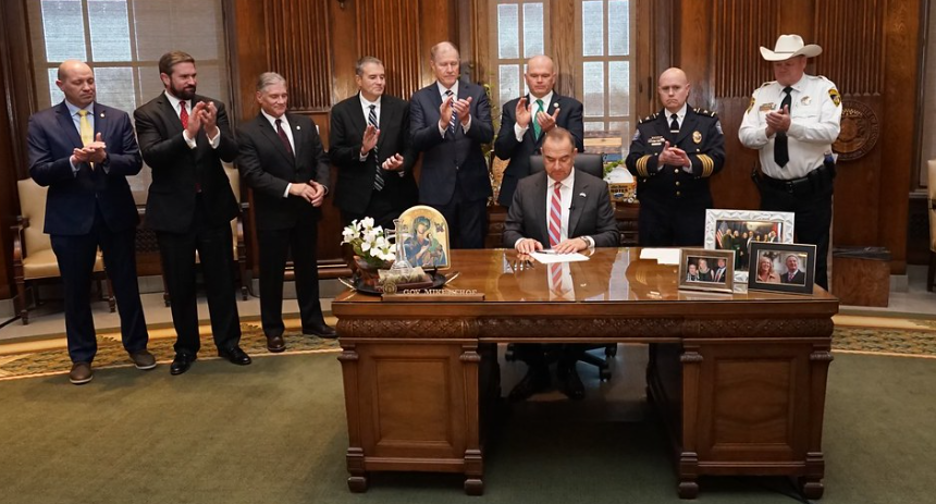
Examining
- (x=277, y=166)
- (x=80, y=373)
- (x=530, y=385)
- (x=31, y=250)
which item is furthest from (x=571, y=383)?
(x=31, y=250)

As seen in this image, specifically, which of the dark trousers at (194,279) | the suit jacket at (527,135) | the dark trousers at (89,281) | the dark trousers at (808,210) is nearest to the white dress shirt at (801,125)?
the dark trousers at (808,210)

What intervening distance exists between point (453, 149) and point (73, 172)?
2.04 m

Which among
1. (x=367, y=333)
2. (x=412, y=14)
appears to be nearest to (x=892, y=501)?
(x=367, y=333)

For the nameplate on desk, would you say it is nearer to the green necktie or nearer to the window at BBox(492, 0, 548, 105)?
the green necktie

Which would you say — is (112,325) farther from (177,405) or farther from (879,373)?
(879,373)

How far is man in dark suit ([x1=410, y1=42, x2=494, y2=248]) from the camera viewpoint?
457 centimetres

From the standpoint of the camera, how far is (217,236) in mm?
4531

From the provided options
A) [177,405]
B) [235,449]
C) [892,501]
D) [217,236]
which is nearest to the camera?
[892,501]

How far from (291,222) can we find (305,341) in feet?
2.52

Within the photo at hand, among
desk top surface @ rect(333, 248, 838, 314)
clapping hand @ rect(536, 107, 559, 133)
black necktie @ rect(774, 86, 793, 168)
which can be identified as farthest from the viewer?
black necktie @ rect(774, 86, 793, 168)

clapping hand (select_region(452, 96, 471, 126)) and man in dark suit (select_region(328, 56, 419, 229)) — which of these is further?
man in dark suit (select_region(328, 56, 419, 229))

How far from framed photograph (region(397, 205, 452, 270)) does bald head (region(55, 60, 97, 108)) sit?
2.21m

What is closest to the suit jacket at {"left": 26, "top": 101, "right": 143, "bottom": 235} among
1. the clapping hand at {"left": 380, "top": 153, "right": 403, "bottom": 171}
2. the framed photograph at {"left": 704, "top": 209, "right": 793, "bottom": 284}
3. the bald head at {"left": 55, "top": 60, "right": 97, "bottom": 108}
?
the bald head at {"left": 55, "top": 60, "right": 97, "bottom": 108}

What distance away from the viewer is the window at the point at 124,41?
6.34 m
